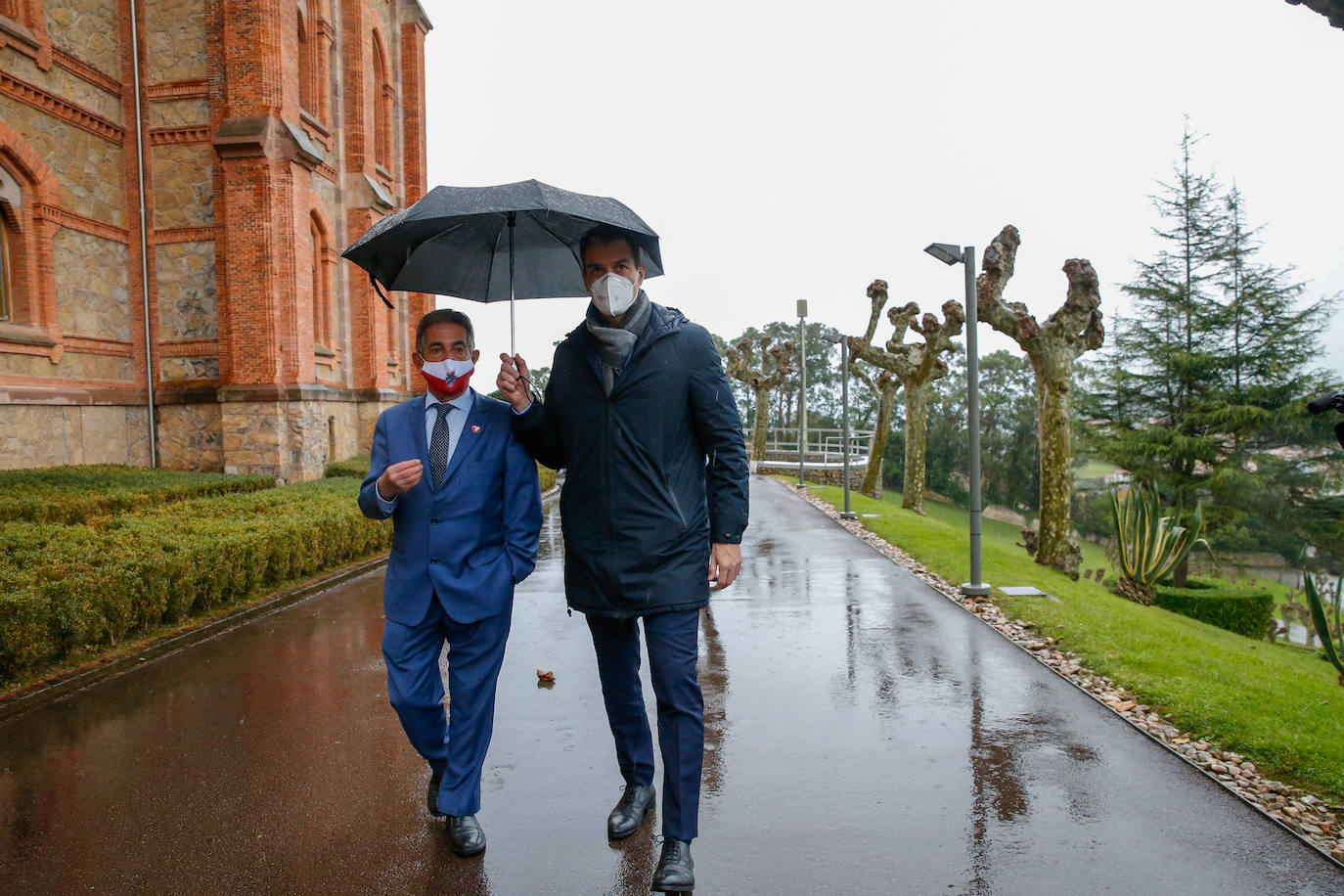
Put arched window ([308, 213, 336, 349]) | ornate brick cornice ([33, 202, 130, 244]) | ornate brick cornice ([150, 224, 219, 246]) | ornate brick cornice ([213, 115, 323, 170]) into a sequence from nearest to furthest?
ornate brick cornice ([33, 202, 130, 244]) → ornate brick cornice ([213, 115, 323, 170]) → ornate brick cornice ([150, 224, 219, 246]) → arched window ([308, 213, 336, 349])

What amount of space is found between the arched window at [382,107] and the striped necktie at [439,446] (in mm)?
24384

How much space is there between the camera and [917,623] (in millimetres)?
7863

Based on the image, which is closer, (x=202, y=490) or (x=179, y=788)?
(x=179, y=788)

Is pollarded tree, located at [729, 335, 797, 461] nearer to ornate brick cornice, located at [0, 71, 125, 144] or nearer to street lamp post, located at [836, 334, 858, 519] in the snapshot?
street lamp post, located at [836, 334, 858, 519]

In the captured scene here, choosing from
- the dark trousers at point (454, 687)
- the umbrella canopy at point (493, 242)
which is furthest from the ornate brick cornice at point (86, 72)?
the dark trousers at point (454, 687)

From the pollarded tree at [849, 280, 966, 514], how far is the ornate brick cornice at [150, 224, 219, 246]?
55.0 ft

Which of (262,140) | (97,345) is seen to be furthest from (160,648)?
(262,140)

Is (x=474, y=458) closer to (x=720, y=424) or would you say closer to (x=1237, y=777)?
(x=720, y=424)

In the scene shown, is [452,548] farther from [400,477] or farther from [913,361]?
[913,361]

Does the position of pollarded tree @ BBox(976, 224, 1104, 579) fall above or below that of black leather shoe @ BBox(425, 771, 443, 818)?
above

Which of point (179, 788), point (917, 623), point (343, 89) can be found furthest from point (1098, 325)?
point (343, 89)

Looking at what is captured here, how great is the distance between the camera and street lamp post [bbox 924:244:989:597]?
9.23m

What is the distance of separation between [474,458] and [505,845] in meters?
1.48

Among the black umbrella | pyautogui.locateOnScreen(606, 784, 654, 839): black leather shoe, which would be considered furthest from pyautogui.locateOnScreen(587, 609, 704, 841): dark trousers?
the black umbrella
